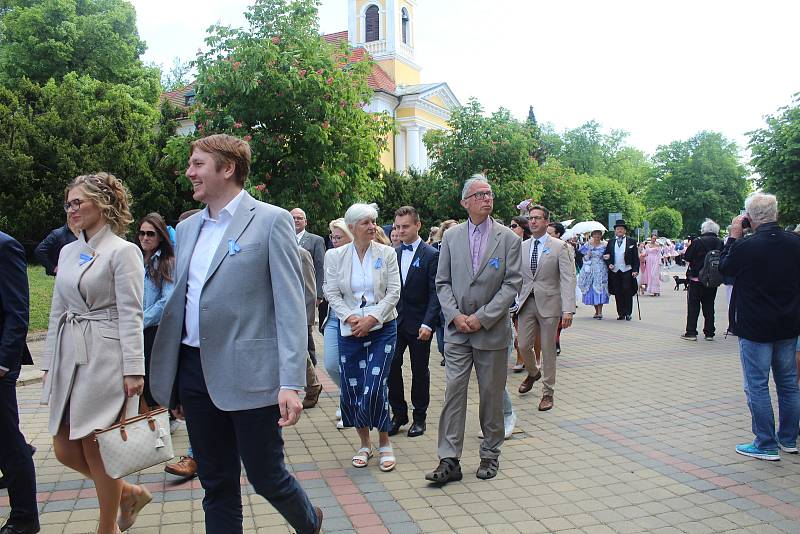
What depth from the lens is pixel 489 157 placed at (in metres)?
27.3

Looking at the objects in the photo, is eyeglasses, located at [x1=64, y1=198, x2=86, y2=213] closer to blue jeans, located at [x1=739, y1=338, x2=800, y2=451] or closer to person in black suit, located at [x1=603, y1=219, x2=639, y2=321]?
blue jeans, located at [x1=739, y1=338, x2=800, y2=451]

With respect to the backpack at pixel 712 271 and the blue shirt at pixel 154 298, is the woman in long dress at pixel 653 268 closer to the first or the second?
the backpack at pixel 712 271

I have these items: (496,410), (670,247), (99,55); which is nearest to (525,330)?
(496,410)

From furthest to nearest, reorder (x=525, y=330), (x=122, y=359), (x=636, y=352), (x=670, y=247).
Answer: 1. (x=670, y=247)
2. (x=636, y=352)
3. (x=525, y=330)
4. (x=122, y=359)

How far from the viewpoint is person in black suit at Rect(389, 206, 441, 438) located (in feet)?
20.2

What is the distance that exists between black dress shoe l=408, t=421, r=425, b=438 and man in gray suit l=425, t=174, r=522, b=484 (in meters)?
1.07

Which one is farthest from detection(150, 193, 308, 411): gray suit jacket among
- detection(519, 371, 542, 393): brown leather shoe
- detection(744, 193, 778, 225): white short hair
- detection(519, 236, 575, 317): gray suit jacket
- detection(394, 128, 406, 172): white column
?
detection(394, 128, 406, 172): white column

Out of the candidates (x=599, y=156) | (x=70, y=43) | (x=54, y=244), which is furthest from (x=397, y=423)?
(x=599, y=156)

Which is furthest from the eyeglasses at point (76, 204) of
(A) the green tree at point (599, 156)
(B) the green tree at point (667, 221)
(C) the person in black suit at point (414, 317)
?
(A) the green tree at point (599, 156)

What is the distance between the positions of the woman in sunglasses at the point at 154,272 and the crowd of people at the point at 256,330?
0.5 inches

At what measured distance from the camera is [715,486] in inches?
189

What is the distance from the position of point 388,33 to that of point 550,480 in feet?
165

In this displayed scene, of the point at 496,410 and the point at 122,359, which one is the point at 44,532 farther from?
the point at 496,410

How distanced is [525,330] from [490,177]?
2065 cm
